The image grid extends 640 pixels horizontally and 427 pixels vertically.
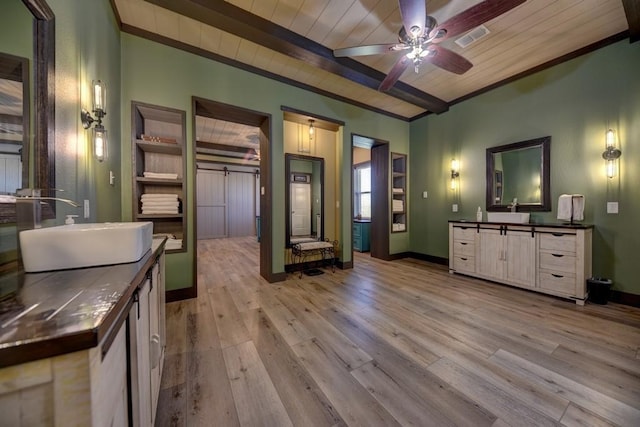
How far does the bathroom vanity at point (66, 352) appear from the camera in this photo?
41cm

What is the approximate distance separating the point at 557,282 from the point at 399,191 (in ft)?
9.02

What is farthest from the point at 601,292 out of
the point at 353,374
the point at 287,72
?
the point at 287,72

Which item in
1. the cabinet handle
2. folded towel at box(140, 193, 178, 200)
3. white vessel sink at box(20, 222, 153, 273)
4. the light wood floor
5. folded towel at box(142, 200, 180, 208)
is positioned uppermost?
folded towel at box(140, 193, 178, 200)

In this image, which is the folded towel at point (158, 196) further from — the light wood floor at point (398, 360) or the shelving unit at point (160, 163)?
the light wood floor at point (398, 360)

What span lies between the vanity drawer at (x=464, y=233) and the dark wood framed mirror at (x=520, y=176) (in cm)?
54

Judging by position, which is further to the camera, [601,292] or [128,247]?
[601,292]

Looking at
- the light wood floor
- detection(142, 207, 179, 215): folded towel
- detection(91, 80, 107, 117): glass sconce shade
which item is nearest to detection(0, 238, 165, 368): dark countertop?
the light wood floor

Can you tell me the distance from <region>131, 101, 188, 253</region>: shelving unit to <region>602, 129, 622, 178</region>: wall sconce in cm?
483

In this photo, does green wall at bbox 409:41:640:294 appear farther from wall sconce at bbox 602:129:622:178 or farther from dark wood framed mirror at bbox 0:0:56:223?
dark wood framed mirror at bbox 0:0:56:223

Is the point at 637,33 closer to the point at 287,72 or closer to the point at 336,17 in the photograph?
the point at 336,17

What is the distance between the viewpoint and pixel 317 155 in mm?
4164

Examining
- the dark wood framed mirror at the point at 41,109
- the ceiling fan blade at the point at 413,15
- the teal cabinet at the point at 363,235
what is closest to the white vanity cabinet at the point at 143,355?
the dark wood framed mirror at the point at 41,109

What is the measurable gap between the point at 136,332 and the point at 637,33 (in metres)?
4.76

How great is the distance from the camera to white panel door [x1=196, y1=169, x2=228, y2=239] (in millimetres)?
7609
